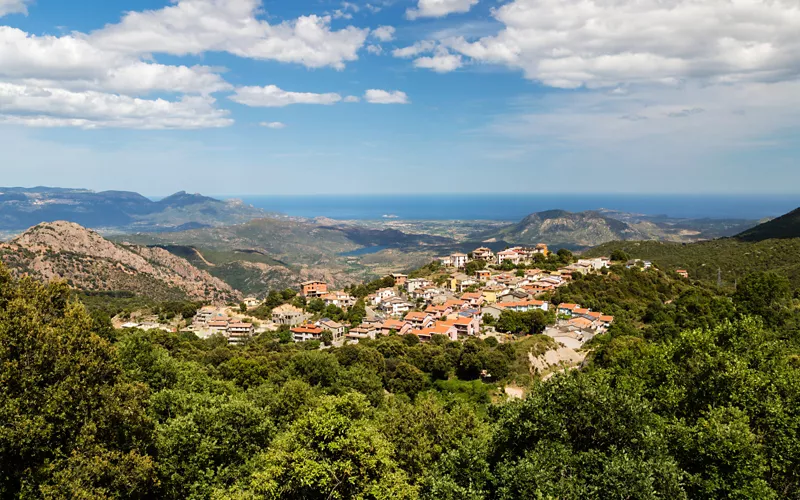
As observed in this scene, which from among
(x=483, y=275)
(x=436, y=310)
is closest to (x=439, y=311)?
(x=436, y=310)

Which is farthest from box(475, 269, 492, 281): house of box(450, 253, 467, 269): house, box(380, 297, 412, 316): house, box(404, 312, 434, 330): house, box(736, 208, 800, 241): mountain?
box(736, 208, 800, 241): mountain

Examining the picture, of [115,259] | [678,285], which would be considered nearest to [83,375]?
[678,285]

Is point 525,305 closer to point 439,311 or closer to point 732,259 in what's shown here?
point 439,311

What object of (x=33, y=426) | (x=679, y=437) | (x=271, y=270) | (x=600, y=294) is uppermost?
(x=33, y=426)

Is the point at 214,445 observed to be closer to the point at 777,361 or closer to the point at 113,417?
the point at 113,417

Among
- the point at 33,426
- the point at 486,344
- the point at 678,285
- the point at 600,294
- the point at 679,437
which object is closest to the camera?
the point at 33,426

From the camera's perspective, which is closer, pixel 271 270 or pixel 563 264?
pixel 563 264

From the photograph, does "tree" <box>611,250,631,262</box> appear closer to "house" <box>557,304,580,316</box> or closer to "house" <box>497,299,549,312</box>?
"house" <box>557,304,580,316</box>
